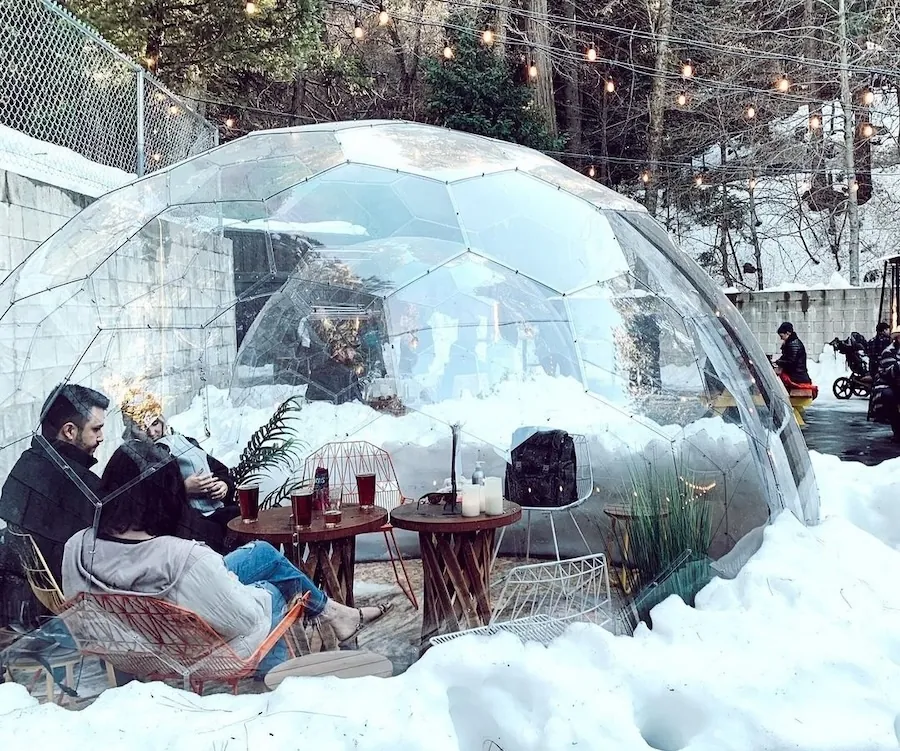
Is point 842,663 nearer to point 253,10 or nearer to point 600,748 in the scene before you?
point 600,748

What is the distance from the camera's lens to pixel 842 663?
2.68 metres

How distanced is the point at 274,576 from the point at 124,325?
1.36 metres

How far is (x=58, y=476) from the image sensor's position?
9.75 feet

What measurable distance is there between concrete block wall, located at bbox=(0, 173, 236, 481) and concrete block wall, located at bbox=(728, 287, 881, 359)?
14.1m

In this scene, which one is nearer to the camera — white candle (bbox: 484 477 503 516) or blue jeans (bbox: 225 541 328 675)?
blue jeans (bbox: 225 541 328 675)

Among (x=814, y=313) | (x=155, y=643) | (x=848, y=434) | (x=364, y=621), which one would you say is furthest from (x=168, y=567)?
(x=814, y=313)

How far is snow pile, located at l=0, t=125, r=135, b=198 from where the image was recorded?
178 inches

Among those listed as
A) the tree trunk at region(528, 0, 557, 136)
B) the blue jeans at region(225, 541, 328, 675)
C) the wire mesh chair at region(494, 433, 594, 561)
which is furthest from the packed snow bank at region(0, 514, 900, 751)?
the tree trunk at region(528, 0, 557, 136)

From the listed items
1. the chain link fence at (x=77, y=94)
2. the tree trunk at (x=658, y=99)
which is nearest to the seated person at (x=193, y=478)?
the chain link fence at (x=77, y=94)

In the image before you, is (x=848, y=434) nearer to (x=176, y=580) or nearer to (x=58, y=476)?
(x=176, y=580)

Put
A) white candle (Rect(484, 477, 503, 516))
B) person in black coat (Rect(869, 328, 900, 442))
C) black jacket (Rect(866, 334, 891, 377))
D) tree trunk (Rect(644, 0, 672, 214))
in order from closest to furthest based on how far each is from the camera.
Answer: white candle (Rect(484, 477, 503, 516)) < person in black coat (Rect(869, 328, 900, 442)) < black jacket (Rect(866, 334, 891, 377)) < tree trunk (Rect(644, 0, 672, 214))

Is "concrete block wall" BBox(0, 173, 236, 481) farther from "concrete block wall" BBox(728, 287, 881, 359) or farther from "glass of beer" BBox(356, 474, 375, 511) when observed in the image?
"concrete block wall" BBox(728, 287, 881, 359)

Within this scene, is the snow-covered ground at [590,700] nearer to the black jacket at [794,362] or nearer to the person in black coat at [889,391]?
the person in black coat at [889,391]

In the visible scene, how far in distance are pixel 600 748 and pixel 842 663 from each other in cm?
105
